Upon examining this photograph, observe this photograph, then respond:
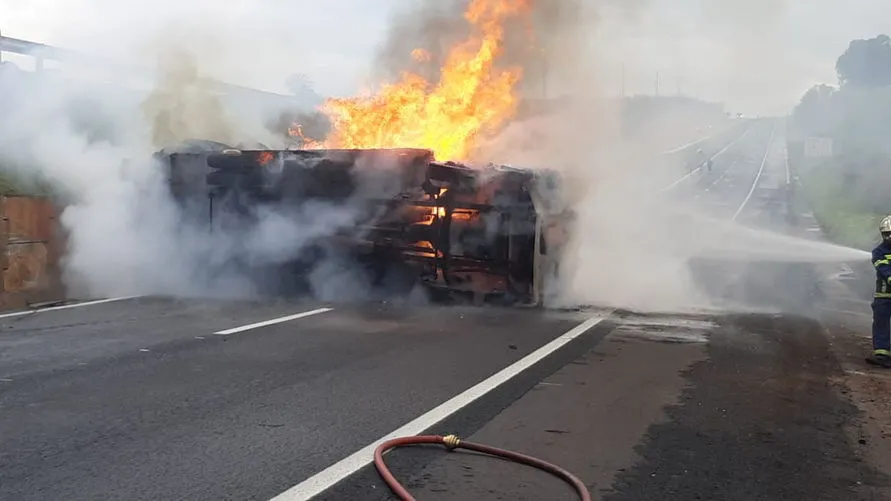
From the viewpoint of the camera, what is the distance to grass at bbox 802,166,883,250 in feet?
78.4

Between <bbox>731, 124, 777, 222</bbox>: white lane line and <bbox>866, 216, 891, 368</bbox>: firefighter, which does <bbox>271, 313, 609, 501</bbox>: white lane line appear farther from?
<bbox>731, 124, 777, 222</bbox>: white lane line

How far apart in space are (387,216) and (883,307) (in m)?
5.90

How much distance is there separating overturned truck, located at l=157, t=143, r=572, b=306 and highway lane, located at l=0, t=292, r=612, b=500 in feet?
2.78

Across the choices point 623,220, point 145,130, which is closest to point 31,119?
point 145,130

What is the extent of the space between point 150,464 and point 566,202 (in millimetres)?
8844

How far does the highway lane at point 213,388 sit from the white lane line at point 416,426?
8 cm

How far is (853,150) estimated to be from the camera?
134 ft

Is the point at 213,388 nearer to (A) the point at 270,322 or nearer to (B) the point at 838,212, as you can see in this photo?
(A) the point at 270,322

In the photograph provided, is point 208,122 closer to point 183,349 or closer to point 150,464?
point 183,349

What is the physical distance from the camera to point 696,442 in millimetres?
5113

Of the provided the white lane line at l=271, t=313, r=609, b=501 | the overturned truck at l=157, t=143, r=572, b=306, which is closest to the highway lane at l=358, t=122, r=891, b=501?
the white lane line at l=271, t=313, r=609, b=501

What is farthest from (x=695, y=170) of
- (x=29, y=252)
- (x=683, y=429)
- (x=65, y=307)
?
(x=683, y=429)

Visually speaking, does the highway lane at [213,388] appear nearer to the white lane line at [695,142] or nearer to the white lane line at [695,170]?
the white lane line at [695,170]

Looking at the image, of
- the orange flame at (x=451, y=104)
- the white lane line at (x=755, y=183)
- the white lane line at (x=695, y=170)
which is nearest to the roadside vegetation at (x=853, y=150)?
the white lane line at (x=755, y=183)
